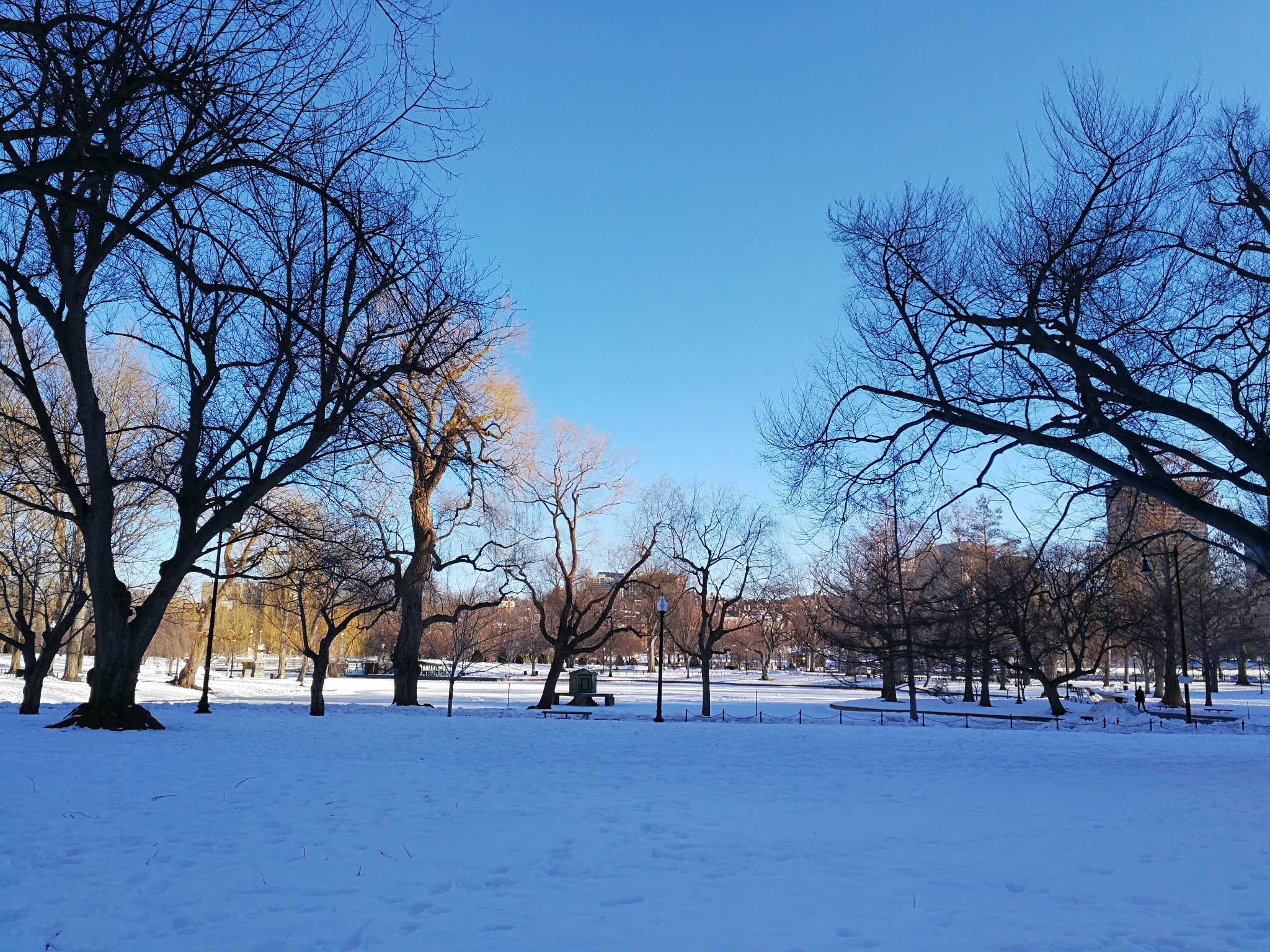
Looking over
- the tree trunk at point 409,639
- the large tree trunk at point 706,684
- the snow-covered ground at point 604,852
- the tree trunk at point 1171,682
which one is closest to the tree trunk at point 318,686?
the tree trunk at point 409,639

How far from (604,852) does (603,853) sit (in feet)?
0.20

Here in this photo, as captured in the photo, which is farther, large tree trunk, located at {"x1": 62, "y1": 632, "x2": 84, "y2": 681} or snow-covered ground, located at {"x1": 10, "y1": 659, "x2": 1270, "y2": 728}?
large tree trunk, located at {"x1": 62, "y1": 632, "x2": 84, "y2": 681}

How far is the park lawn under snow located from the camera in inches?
179

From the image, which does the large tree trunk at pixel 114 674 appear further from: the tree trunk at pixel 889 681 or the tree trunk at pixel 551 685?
the tree trunk at pixel 889 681

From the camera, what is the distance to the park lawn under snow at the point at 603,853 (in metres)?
4.54

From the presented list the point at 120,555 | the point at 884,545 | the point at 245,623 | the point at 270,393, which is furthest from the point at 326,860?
the point at 245,623

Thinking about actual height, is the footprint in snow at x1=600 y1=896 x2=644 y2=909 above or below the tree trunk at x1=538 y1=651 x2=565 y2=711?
above

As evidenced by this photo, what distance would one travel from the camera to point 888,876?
581cm

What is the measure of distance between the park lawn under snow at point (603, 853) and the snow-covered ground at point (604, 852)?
0.03 metres

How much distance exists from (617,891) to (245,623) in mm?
67942

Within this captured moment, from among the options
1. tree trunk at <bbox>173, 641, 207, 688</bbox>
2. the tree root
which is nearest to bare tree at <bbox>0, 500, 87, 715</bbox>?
the tree root

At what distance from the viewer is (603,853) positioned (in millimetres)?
6301

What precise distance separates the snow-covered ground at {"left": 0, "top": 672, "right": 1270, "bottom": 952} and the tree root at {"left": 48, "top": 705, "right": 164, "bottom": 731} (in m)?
1.21

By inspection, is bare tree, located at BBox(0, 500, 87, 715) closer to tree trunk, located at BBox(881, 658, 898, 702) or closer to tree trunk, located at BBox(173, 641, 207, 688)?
tree trunk, located at BBox(173, 641, 207, 688)
